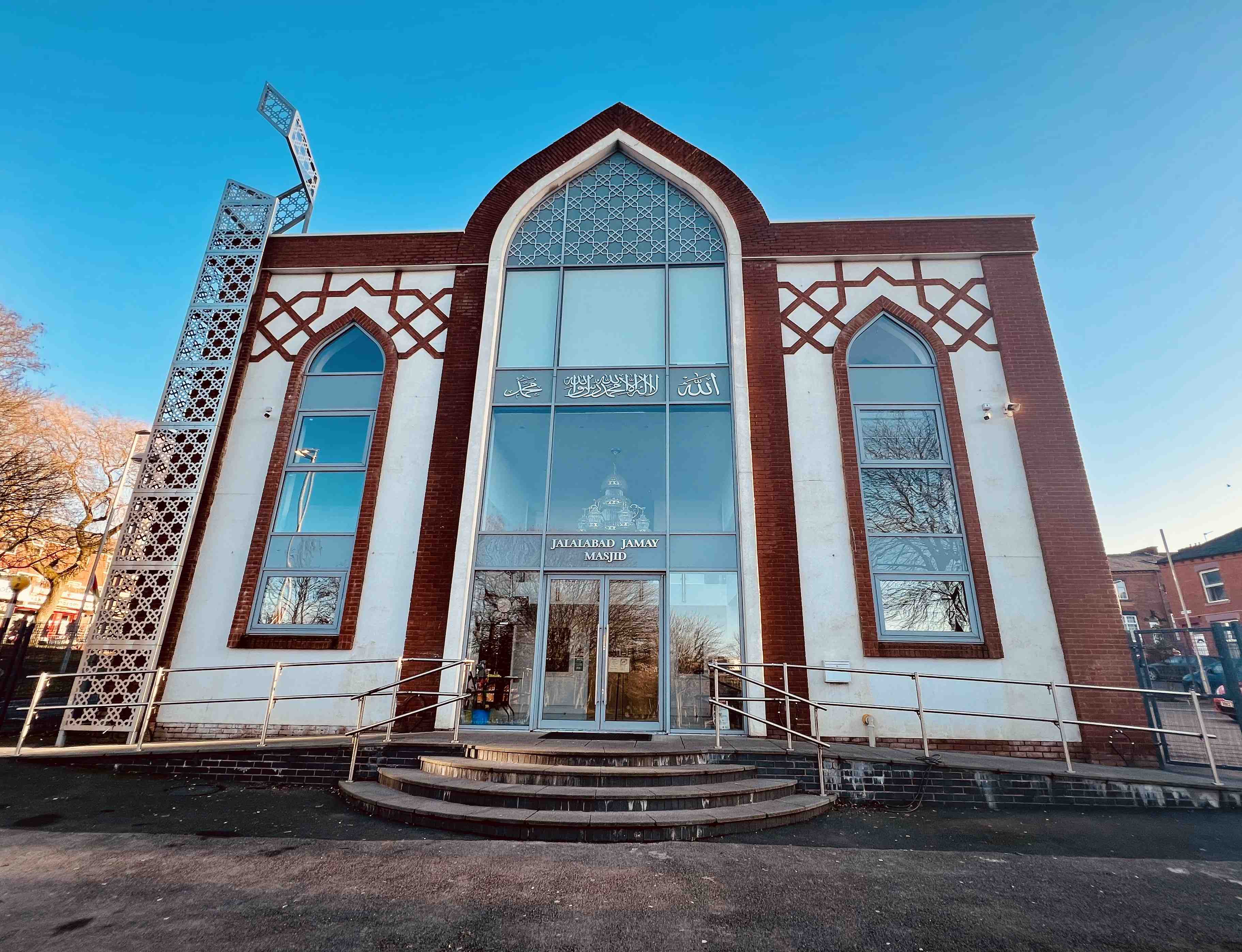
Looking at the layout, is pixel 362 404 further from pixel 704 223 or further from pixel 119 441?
pixel 119 441

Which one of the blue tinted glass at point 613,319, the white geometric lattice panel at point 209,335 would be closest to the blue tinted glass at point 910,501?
the blue tinted glass at point 613,319

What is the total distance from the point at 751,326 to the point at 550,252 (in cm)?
409

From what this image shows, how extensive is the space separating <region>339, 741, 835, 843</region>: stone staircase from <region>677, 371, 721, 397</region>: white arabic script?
5.57m

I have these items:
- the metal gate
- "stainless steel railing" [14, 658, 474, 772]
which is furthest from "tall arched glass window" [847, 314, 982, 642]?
"stainless steel railing" [14, 658, 474, 772]

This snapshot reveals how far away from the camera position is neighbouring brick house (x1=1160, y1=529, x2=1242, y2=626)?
98.6 feet

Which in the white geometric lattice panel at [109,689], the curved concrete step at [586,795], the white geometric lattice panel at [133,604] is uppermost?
the white geometric lattice panel at [133,604]

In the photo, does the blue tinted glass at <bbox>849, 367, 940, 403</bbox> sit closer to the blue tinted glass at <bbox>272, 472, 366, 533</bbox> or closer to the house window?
the blue tinted glass at <bbox>272, 472, 366, 533</bbox>

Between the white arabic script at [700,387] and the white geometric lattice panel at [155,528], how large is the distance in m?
8.27

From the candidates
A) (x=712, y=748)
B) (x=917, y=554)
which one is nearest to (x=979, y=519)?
(x=917, y=554)

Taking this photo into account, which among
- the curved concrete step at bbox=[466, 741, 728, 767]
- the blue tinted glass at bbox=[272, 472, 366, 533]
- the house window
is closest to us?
the curved concrete step at bbox=[466, 741, 728, 767]

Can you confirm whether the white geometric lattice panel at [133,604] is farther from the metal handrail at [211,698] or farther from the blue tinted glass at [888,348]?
the blue tinted glass at [888,348]

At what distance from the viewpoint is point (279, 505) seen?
9984mm

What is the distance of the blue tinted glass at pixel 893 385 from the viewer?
1013 cm

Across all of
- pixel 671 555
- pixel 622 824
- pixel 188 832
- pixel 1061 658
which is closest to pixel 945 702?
pixel 1061 658
